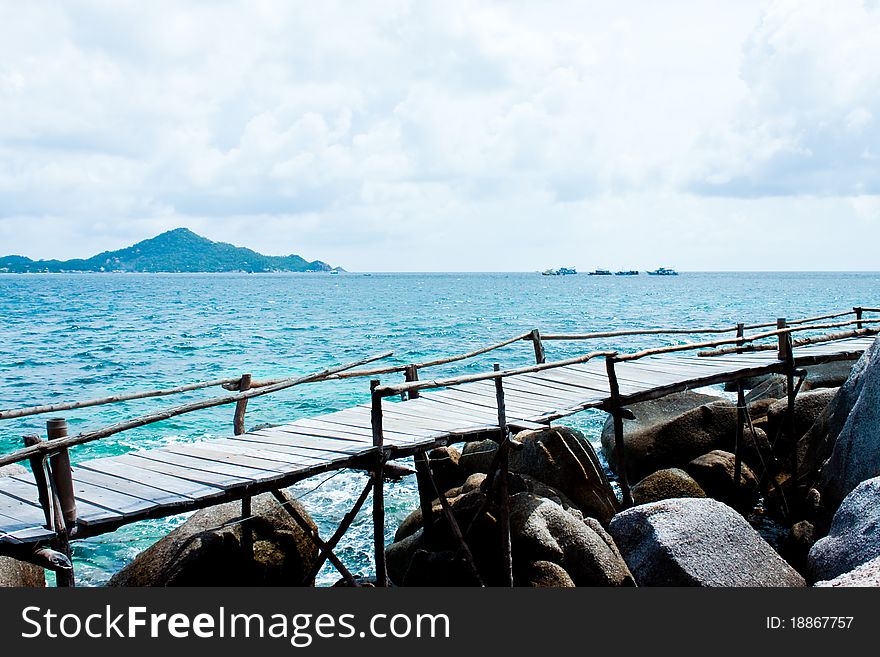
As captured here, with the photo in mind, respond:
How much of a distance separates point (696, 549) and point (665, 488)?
3.34 m

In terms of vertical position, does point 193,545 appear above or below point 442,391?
below

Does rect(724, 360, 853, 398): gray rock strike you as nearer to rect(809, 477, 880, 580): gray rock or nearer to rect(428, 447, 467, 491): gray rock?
rect(428, 447, 467, 491): gray rock

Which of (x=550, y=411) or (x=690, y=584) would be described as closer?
(x=690, y=584)

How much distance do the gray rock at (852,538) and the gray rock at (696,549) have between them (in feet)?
1.61

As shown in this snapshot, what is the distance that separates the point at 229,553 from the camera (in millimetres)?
9195

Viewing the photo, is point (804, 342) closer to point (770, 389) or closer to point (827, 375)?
point (827, 375)

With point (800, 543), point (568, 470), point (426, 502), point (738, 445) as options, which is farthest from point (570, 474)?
point (738, 445)
